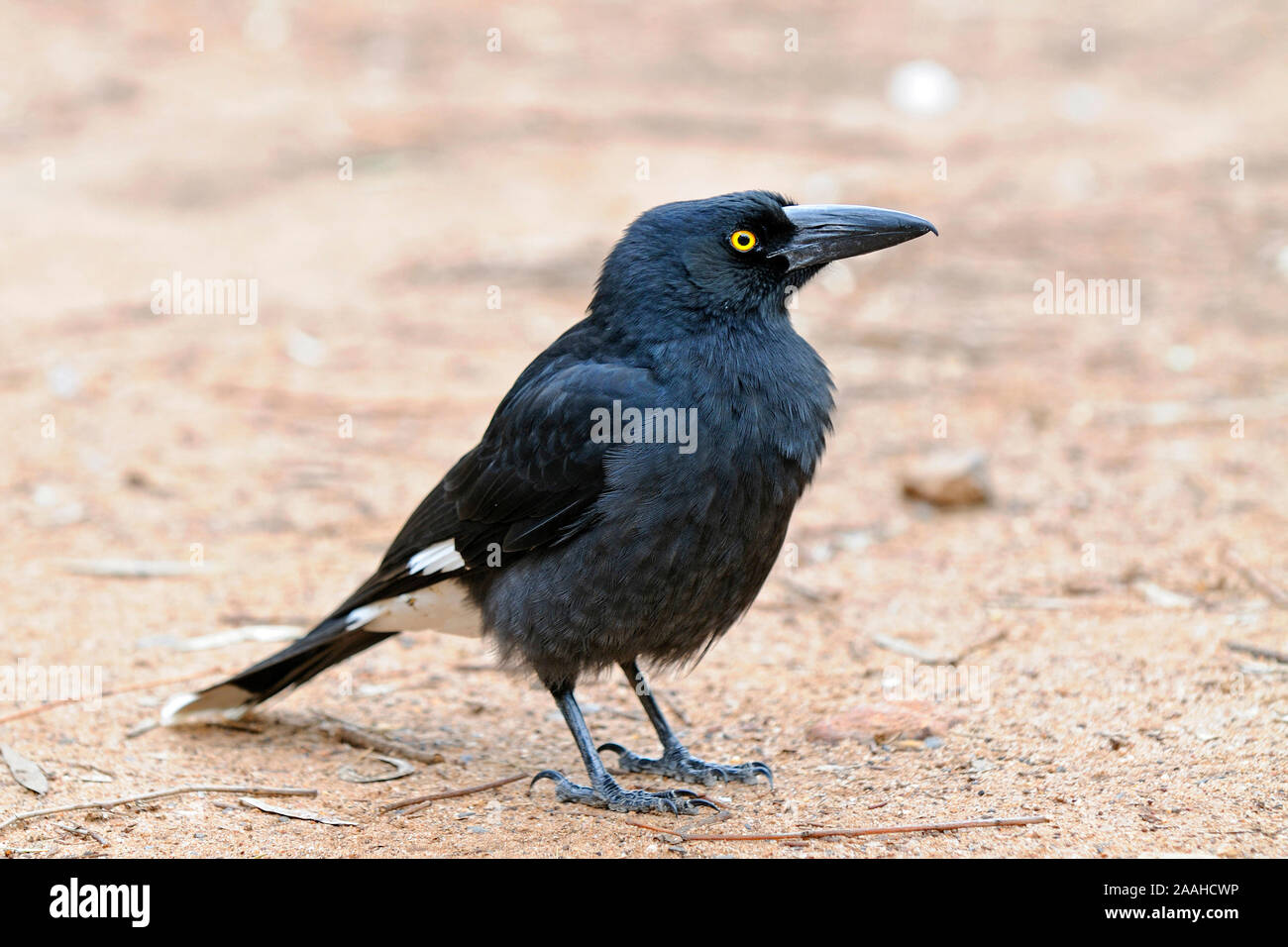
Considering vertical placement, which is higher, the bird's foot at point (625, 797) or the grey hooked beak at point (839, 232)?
the grey hooked beak at point (839, 232)

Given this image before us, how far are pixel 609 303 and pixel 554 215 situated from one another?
6946 millimetres

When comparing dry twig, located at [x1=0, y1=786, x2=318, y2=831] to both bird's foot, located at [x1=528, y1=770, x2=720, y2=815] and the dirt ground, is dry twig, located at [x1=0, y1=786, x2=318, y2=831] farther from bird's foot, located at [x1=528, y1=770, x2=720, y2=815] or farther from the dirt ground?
bird's foot, located at [x1=528, y1=770, x2=720, y2=815]

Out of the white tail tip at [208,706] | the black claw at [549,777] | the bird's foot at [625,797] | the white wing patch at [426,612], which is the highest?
the white wing patch at [426,612]

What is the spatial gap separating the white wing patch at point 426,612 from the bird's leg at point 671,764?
0.47 meters

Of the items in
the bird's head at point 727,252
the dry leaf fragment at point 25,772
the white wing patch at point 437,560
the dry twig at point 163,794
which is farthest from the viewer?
the white wing patch at point 437,560

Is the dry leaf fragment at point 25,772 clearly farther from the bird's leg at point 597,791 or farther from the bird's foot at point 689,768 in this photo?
the bird's foot at point 689,768

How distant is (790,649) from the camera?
447cm

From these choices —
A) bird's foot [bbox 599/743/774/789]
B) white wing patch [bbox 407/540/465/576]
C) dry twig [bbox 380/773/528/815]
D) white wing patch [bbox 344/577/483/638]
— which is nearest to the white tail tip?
white wing patch [bbox 344/577/483/638]

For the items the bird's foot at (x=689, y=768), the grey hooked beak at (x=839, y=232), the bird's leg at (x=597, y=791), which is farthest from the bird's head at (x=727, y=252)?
the bird's foot at (x=689, y=768)

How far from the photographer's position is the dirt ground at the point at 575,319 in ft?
11.3

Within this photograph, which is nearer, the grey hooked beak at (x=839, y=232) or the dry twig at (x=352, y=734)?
the grey hooked beak at (x=839, y=232)

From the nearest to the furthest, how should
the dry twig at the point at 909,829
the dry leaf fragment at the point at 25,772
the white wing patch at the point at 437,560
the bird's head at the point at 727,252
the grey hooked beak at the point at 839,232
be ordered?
the dry twig at the point at 909,829 < the dry leaf fragment at the point at 25,772 < the bird's head at the point at 727,252 < the grey hooked beak at the point at 839,232 < the white wing patch at the point at 437,560

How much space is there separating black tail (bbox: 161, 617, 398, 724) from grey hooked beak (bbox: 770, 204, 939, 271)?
1.59 m
